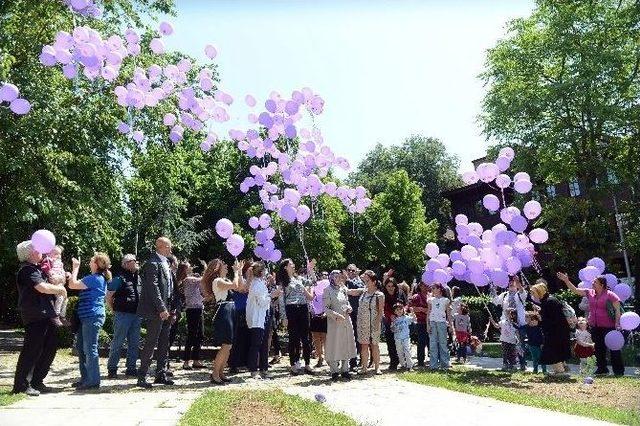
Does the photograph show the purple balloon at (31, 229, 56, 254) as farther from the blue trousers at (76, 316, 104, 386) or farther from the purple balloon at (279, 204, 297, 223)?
the purple balloon at (279, 204, 297, 223)

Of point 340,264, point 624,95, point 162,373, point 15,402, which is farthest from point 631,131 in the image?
point 15,402

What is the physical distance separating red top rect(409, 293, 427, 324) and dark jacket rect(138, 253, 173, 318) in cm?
531

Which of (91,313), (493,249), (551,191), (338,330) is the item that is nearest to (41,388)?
(91,313)

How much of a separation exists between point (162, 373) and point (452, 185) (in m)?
46.3

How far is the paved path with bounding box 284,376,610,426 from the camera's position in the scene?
19.2 feet

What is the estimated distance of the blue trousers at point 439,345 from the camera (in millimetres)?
10742

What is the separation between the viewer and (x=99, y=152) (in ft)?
50.6

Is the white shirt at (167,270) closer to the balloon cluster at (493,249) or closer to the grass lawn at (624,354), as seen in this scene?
the balloon cluster at (493,249)

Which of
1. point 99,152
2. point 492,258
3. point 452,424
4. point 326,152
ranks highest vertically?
point 99,152

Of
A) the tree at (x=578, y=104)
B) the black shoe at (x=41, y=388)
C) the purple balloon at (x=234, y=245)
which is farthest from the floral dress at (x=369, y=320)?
the tree at (x=578, y=104)

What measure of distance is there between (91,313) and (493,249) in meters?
6.47

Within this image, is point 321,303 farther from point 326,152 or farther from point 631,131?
point 631,131

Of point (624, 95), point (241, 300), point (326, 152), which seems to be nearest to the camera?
point (241, 300)

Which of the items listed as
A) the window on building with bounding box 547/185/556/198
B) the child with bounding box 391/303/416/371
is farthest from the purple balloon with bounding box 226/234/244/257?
the window on building with bounding box 547/185/556/198
